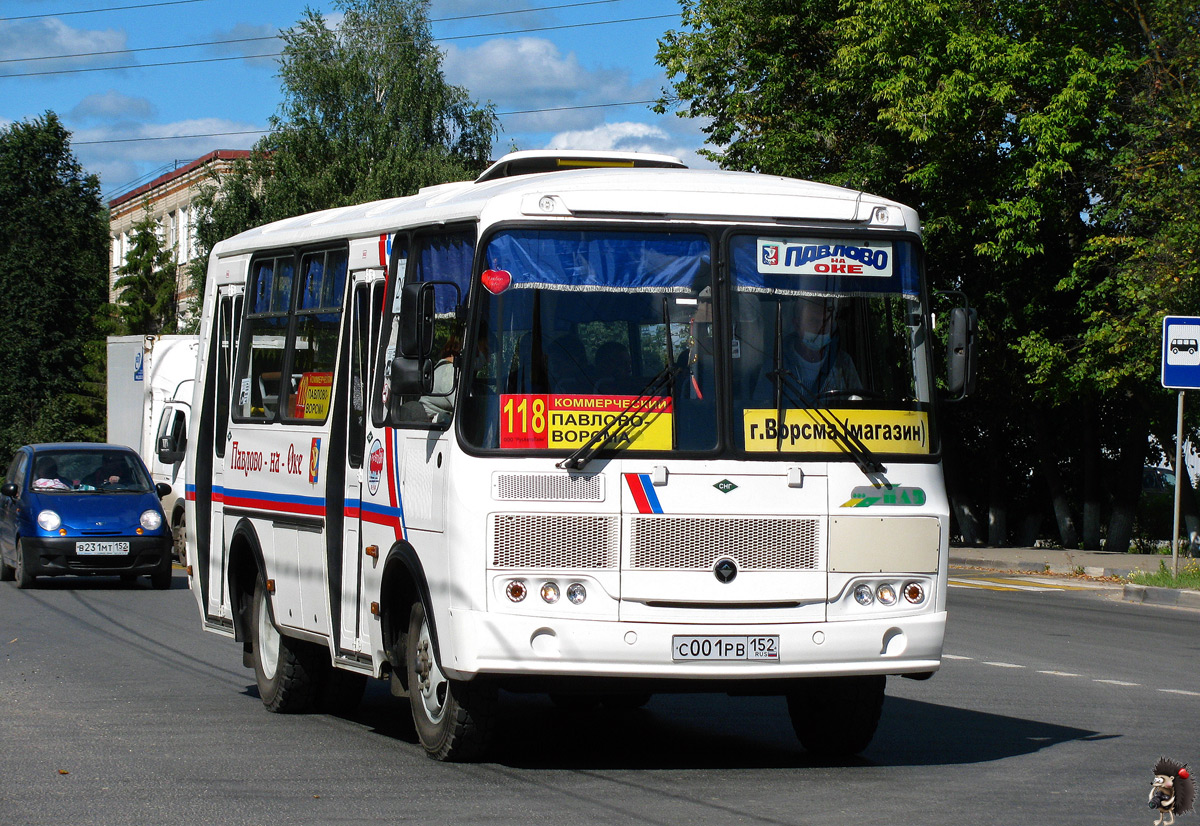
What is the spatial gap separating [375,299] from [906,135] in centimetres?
2281

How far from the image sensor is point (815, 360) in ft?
27.9

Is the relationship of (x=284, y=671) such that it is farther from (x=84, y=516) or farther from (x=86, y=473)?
(x=86, y=473)

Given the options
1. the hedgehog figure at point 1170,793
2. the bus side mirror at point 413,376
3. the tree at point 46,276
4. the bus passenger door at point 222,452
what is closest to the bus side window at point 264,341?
the bus passenger door at point 222,452

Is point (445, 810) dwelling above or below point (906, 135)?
below

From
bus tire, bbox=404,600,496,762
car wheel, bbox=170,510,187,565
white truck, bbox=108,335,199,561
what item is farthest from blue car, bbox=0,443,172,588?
bus tire, bbox=404,600,496,762

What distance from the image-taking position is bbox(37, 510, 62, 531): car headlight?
2155 centimetres

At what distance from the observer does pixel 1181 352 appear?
22.1 m

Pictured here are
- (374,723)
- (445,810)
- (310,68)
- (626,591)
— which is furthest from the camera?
(310,68)

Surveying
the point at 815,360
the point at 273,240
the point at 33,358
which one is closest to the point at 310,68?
the point at 33,358

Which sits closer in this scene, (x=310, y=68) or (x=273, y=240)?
(x=273, y=240)

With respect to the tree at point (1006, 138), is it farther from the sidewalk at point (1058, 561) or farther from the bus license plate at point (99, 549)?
the bus license plate at point (99, 549)

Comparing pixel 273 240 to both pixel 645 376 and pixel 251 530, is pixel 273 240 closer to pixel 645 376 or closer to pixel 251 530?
pixel 251 530

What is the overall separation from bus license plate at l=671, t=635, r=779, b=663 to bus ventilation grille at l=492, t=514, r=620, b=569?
0.49 meters

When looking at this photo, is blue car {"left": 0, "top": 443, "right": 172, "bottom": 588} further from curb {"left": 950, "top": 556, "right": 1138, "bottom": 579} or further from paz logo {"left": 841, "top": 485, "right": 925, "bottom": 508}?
paz logo {"left": 841, "top": 485, "right": 925, "bottom": 508}
